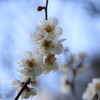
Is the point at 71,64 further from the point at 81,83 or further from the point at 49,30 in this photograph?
the point at 81,83

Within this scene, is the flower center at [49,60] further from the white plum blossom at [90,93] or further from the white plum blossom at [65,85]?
the white plum blossom at [65,85]

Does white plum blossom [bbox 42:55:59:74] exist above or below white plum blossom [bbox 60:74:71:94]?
below

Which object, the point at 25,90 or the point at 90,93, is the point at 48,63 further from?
the point at 90,93

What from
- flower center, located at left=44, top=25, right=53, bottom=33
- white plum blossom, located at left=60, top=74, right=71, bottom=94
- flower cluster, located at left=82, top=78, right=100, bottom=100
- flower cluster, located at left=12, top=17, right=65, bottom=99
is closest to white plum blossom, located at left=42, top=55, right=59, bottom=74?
flower cluster, located at left=12, top=17, right=65, bottom=99

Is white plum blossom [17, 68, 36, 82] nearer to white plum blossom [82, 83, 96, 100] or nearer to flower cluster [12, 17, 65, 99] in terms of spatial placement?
flower cluster [12, 17, 65, 99]

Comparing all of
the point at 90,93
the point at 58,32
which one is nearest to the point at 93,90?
the point at 90,93

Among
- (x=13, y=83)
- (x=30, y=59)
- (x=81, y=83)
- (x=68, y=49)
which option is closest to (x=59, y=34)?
(x=30, y=59)

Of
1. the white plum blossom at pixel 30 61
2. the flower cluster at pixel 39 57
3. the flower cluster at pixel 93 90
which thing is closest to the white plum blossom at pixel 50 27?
the flower cluster at pixel 39 57
